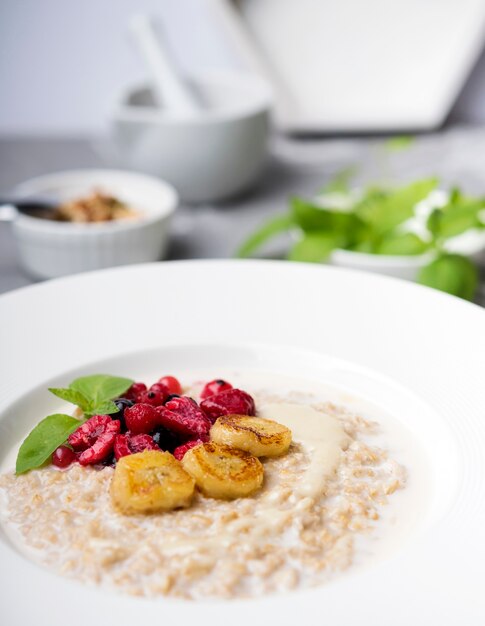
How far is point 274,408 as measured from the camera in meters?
1.62

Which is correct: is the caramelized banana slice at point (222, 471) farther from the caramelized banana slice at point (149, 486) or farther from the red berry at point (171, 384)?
the red berry at point (171, 384)

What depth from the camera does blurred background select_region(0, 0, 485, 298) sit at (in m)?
3.52

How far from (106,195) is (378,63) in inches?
69.2

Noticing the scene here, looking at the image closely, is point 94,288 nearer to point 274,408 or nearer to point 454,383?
point 274,408

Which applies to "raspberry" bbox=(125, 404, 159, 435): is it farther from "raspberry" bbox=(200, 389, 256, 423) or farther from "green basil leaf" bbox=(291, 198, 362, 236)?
"green basil leaf" bbox=(291, 198, 362, 236)

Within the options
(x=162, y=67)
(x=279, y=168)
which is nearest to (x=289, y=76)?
(x=279, y=168)

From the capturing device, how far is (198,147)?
2.89 meters

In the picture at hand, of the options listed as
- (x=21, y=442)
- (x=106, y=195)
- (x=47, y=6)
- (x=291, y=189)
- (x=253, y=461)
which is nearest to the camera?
(x=253, y=461)

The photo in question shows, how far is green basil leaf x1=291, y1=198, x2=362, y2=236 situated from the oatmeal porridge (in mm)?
820

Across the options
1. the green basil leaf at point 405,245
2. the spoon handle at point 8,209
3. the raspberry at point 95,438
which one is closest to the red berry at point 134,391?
the raspberry at point 95,438

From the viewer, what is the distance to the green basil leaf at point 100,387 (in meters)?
1.58

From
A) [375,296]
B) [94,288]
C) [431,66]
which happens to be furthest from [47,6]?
[375,296]

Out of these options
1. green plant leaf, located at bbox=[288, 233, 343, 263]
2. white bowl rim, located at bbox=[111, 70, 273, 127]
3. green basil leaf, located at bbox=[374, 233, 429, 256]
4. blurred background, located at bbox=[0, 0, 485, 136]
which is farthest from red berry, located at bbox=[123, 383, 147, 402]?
blurred background, located at bbox=[0, 0, 485, 136]

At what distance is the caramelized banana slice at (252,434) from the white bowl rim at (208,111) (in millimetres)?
1549
